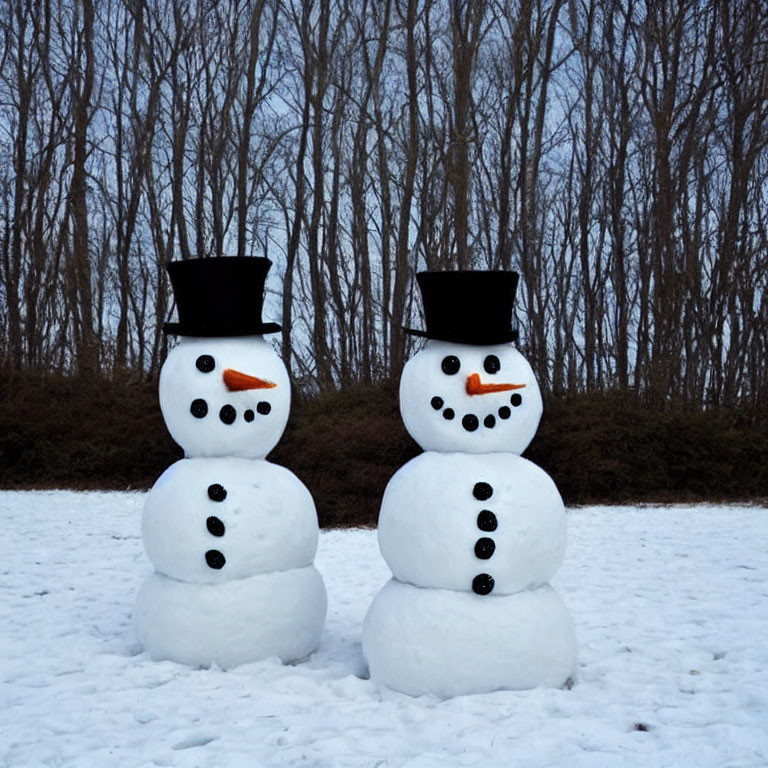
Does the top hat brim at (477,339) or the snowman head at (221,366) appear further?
the snowman head at (221,366)

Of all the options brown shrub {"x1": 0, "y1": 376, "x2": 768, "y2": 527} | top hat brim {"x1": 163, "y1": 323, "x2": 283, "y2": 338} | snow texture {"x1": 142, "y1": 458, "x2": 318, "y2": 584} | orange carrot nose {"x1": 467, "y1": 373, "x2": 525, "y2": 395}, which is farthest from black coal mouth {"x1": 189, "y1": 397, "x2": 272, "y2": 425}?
brown shrub {"x1": 0, "y1": 376, "x2": 768, "y2": 527}

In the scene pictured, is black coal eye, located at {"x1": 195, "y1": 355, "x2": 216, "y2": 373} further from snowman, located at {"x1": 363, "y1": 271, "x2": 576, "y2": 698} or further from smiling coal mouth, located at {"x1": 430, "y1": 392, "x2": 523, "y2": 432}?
smiling coal mouth, located at {"x1": 430, "y1": 392, "x2": 523, "y2": 432}

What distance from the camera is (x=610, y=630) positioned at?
573 cm

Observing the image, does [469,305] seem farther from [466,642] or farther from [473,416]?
[466,642]

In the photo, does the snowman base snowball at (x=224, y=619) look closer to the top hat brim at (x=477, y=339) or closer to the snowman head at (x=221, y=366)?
the snowman head at (x=221, y=366)

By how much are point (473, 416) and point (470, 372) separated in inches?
8.9

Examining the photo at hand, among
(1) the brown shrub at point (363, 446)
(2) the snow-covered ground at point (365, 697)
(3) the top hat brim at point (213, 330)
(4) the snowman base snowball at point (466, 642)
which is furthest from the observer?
(1) the brown shrub at point (363, 446)

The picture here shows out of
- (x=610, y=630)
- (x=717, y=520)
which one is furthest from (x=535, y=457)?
(x=610, y=630)

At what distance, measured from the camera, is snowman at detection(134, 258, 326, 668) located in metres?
4.66

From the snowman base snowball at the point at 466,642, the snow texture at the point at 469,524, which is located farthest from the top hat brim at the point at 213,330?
the snowman base snowball at the point at 466,642

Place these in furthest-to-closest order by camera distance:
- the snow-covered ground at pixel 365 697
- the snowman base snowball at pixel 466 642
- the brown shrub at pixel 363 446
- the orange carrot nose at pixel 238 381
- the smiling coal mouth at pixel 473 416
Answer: the brown shrub at pixel 363 446 → the orange carrot nose at pixel 238 381 → the smiling coal mouth at pixel 473 416 → the snowman base snowball at pixel 466 642 → the snow-covered ground at pixel 365 697

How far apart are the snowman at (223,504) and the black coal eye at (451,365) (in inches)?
39.9

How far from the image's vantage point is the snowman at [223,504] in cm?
466

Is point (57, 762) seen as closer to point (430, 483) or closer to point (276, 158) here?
point (430, 483)
